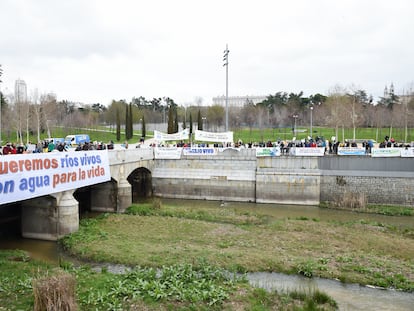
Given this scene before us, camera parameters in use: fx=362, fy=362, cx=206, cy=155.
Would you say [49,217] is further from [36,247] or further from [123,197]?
[123,197]

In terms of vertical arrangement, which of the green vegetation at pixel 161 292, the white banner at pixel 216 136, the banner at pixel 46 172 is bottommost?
the green vegetation at pixel 161 292

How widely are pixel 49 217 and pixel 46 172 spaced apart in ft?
9.01

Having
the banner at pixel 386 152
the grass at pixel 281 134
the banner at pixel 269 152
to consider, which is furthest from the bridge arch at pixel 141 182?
the grass at pixel 281 134

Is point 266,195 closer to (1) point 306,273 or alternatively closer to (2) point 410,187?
(2) point 410,187

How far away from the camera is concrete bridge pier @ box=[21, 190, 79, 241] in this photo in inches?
783

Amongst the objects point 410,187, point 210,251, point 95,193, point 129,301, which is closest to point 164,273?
point 129,301

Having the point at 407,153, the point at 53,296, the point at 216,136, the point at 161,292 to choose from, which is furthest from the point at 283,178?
the point at 53,296

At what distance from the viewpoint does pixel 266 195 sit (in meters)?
32.8

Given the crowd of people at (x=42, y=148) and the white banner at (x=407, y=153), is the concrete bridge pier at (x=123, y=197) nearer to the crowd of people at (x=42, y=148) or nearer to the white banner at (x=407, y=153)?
the crowd of people at (x=42, y=148)

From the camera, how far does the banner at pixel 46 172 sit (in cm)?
1659

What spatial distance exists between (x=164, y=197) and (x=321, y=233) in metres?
17.6

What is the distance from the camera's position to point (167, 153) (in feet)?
118

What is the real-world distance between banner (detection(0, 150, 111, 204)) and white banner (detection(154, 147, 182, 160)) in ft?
37.7

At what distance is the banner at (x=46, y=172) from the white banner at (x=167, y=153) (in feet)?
37.7
